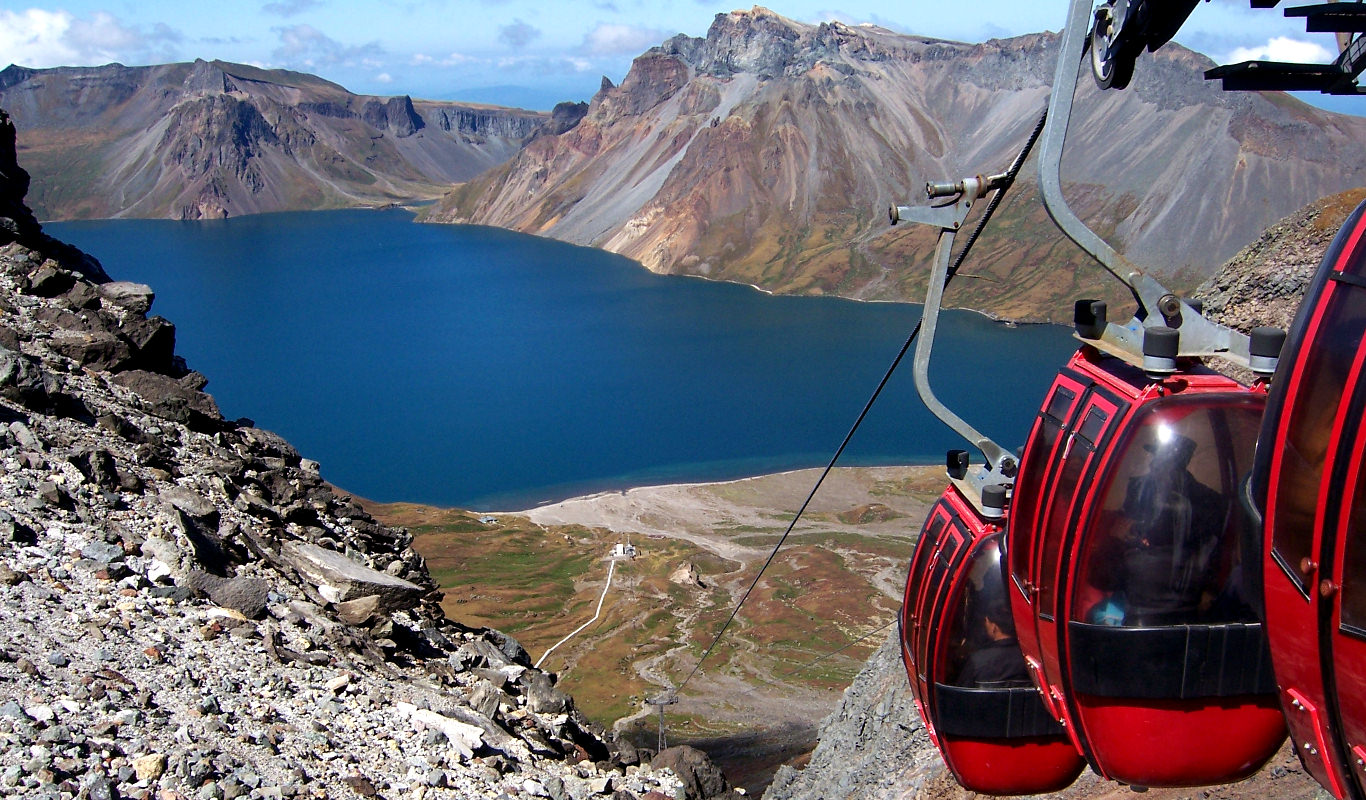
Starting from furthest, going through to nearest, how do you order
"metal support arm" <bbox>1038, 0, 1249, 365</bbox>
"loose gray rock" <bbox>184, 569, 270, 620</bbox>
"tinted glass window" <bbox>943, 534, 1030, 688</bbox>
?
"loose gray rock" <bbox>184, 569, 270, 620</bbox> → "tinted glass window" <bbox>943, 534, 1030, 688</bbox> → "metal support arm" <bbox>1038, 0, 1249, 365</bbox>

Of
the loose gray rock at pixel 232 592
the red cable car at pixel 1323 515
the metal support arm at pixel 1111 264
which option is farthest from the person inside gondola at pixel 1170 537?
the loose gray rock at pixel 232 592

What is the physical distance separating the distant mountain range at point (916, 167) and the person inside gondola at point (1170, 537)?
117559 millimetres

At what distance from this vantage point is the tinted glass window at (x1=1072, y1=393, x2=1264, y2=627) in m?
5.44

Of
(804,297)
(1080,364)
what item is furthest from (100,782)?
(804,297)

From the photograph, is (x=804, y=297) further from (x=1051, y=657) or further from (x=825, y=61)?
(x=1051, y=657)

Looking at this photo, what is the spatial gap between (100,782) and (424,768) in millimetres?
2472

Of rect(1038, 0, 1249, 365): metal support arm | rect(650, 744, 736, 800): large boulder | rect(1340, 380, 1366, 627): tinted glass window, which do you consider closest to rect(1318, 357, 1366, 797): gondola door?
rect(1340, 380, 1366, 627): tinted glass window

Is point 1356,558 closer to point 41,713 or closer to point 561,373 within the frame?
point 41,713

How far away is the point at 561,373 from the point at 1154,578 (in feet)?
289

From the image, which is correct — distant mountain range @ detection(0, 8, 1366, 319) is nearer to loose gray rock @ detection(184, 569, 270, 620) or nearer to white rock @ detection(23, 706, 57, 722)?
loose gray rock @ detection(184, 569, 270, 620)

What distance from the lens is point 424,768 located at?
826 cm

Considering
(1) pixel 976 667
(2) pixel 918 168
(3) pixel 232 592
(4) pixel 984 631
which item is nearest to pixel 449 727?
(3) pixel 232 592

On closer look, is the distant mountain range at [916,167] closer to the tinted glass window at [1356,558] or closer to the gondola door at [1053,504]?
the gondola door at [1053,504]

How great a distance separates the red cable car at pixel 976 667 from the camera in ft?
25.3
